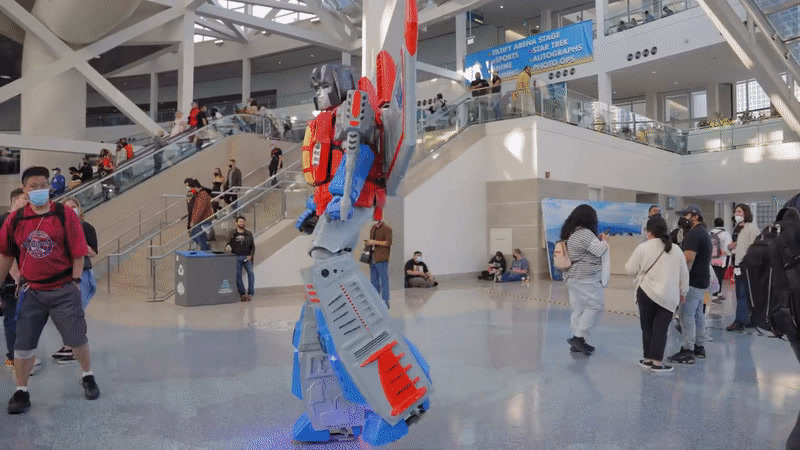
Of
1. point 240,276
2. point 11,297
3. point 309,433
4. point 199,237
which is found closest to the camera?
point 309,433

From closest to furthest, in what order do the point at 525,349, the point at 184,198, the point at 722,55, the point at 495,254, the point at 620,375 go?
→ the point at 620,375 → the point at 525,349 → the point at 184,198 → the point at 495,254 → the point at 722,55

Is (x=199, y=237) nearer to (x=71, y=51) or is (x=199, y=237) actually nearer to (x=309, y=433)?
(x=309, y=433)

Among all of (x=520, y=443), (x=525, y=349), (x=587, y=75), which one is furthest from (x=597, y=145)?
(x=520, y=443)

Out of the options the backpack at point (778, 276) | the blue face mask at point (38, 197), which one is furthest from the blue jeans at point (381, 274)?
the backpack at point (778, 276)

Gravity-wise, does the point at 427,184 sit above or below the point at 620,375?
above

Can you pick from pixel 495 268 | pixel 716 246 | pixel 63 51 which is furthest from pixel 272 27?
pixel 716 246

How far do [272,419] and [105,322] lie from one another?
5.55 metres

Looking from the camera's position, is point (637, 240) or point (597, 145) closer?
point (637, 240)

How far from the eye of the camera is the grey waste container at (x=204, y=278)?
33.9ft

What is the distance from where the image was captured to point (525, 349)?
647cm

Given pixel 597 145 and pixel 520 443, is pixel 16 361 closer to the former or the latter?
pixel 520 443

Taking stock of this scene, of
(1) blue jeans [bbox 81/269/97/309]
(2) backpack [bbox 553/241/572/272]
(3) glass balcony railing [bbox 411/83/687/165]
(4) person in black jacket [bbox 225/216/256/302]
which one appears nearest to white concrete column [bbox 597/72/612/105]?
(3) glass balcony railing [bbox 411/83/687/165]

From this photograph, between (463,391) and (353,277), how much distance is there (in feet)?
6.67

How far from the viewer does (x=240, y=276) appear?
36.1 feet
